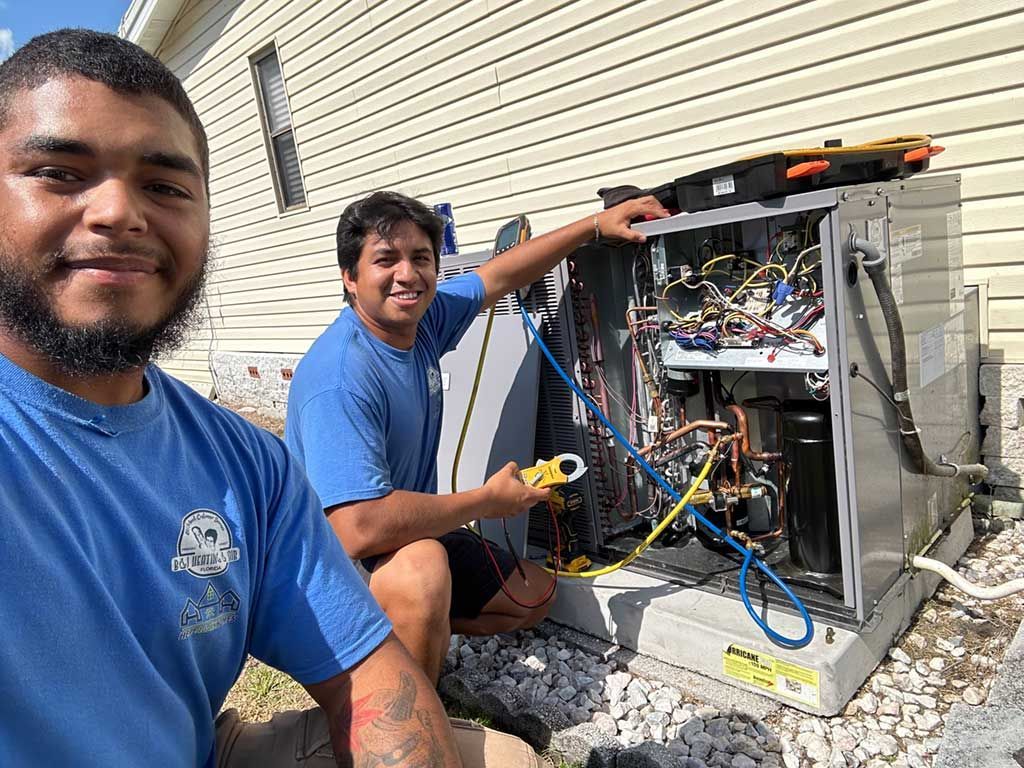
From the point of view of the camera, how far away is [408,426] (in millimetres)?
2297

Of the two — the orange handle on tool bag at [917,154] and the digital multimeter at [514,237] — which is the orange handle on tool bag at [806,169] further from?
the digital multimeter at [514,237]

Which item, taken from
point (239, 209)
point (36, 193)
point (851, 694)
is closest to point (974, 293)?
point (851, 694)

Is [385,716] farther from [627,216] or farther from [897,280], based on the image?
[897,280]

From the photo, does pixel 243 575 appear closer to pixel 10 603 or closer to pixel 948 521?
pixel 10 603

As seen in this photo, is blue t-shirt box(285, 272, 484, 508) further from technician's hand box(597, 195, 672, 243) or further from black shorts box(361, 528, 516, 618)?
technician's hand box(597, 195, 672, 243)

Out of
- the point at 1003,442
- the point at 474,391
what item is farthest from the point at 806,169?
the point at 1003,442

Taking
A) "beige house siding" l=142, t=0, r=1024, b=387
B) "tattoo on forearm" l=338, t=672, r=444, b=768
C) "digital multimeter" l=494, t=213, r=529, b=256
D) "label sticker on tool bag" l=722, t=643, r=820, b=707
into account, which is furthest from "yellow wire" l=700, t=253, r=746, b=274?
"tattoo on forearm" l=338, t=672, r=444, b=768

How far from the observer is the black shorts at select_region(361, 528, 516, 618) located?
8.00ft

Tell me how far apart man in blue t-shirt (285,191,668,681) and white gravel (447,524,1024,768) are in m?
0.19

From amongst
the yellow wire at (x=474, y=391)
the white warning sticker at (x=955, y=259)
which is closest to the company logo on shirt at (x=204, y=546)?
the yellow wire at (x=474, y=391)

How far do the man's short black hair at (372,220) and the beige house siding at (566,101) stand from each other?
1879 mm

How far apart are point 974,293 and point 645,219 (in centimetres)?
160

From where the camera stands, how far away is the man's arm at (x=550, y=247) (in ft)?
7.72

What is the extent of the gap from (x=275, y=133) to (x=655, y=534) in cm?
616
